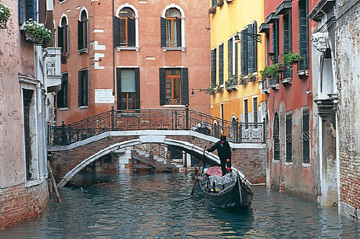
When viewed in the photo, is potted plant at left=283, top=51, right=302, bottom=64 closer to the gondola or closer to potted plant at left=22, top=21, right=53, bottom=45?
the gondola

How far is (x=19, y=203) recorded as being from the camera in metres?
12.7

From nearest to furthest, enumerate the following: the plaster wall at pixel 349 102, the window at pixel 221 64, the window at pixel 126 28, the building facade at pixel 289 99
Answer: the plaster wall at pixel 349 102
the building facade at pixel 289 99
the window at pixel 221 64
the window at pixel 126 28

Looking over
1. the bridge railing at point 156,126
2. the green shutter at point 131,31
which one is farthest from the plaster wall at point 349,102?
the green shutter at point 131,31

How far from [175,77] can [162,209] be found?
35.8 ft

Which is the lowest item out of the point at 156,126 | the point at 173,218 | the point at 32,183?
the point at 173,218

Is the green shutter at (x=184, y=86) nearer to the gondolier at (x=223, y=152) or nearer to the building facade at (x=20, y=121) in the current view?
the gondolier at (x=223, y=152)

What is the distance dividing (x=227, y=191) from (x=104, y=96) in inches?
439

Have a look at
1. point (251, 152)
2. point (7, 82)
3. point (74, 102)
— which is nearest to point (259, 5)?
point (251, 152)

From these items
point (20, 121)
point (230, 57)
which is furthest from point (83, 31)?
point (20, 121)

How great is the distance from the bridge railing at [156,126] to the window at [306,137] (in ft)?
15.5

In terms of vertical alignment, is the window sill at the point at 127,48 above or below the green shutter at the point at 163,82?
above

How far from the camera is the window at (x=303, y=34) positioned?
16.5 meters

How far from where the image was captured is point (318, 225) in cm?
1300

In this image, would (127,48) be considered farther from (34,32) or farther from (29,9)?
(34,32)
